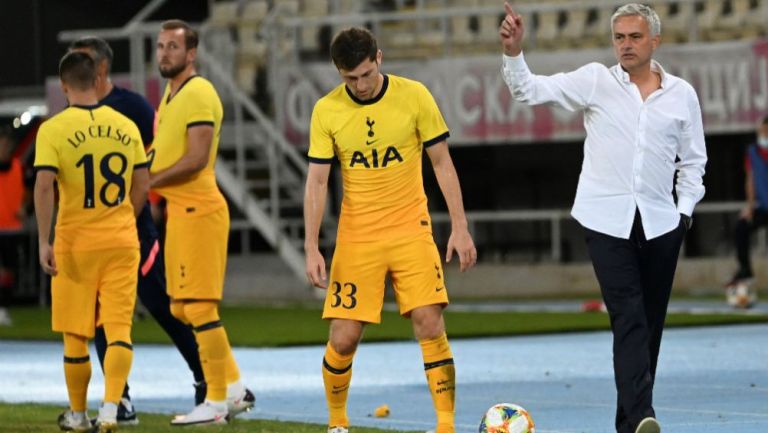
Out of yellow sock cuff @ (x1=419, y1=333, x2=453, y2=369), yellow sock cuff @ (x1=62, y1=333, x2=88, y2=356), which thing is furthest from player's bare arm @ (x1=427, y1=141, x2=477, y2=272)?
yellow sock cuff @ (x1=62, y1=333, x2=88, y2=356)

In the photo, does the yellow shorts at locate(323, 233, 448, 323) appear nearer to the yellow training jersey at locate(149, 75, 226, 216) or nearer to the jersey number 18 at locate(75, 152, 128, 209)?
the jersey number 18 at locate(75, 152, 128, 209)

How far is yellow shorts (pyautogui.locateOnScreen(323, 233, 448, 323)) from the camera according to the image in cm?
958

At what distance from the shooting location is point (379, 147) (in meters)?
9.53

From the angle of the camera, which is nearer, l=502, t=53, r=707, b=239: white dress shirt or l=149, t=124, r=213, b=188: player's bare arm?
l=502, t=53, r=707, b=239: white dress shirt

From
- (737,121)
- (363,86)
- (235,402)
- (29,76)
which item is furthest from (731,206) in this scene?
(363,86)

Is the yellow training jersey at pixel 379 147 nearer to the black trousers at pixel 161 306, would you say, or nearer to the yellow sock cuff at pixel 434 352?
the yellow sock cuff at pixel 434 352

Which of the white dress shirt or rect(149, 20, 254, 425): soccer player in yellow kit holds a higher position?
the white dress shirt

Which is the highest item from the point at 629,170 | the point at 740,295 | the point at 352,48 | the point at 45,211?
the point at 352,48

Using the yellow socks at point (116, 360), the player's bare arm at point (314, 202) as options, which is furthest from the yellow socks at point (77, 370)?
the player's bare arm at point (314, 202)

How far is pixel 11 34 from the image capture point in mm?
32125

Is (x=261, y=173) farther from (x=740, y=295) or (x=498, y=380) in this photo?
(x=498, y=380)

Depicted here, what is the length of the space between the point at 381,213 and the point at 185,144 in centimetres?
223

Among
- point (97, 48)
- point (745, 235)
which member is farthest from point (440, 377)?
point (745, 235)

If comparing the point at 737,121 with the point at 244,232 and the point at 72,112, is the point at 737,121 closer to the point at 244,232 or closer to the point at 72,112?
the point at 244,232
